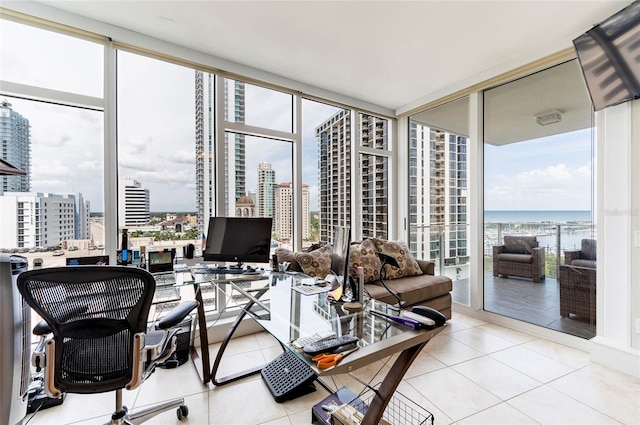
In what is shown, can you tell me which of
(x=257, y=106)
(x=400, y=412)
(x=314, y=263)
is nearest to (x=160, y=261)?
(x=314, y=263)

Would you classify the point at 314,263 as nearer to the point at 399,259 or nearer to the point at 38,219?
the point at 399,259

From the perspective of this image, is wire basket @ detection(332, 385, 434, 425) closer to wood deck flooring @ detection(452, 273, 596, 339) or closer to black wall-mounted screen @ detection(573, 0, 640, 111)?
wood deck flooring @ detection(452, 273, 596, 339)

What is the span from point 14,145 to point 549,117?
4.89 metres

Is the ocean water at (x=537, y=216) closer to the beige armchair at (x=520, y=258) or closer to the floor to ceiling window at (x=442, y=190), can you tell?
the beige armchair at (x=520, y=258)

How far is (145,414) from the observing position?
5.25ft

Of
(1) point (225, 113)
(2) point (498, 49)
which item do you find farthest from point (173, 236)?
(2) point (498, 49)

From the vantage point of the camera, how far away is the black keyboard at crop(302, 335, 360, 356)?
108 centimetres

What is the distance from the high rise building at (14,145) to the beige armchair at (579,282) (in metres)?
4.85

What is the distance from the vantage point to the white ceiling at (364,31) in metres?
2.17

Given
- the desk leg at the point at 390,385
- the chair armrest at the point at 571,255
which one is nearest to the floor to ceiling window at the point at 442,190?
the chair armrest at the point at 571,255

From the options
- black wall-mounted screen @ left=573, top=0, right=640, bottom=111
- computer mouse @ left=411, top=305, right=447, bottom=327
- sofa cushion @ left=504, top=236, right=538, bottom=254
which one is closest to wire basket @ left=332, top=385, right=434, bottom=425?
computer mouse @ left=411, top=305, right=447, bottom=327

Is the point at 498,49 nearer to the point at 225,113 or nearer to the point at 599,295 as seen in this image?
the point at 599,295

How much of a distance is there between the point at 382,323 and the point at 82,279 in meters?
1.45

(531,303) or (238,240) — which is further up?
(238,240)
